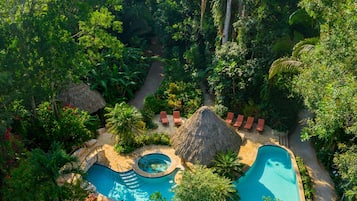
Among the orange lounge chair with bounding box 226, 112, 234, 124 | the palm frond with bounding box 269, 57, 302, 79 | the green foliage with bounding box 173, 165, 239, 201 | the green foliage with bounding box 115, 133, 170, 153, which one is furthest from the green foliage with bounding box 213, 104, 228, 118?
the green foliage with bounding box 173, 165, 239, 201

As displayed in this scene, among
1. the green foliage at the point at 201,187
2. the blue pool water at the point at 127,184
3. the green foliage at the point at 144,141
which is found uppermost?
the green foliage at the point at 201,187

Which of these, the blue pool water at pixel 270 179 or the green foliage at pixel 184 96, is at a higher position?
the green foliage at pixel 184 96

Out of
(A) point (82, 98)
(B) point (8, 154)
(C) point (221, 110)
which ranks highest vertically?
(A) point (82, 98)

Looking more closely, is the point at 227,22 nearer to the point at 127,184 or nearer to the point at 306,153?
the point at 306,153

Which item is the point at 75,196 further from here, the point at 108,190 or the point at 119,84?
the point at 119,84

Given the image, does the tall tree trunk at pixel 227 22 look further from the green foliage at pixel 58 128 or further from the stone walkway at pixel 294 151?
the green foliage at pixel 58 128

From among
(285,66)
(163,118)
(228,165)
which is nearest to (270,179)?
(228,165)

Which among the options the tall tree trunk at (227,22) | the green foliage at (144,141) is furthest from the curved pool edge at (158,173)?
the tall tree trunk at (227,22)
